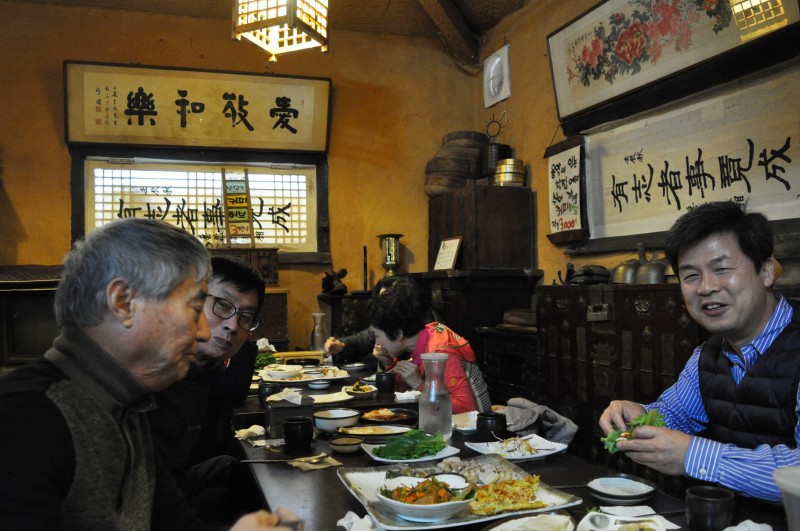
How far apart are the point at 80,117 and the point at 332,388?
386 cm

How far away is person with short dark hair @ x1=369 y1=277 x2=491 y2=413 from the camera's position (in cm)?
290

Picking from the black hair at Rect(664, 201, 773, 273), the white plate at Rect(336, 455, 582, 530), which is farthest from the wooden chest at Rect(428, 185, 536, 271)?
the white plate at Rect(336, 455, 582, 530)

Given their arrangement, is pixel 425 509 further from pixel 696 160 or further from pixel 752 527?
pixel 696 160

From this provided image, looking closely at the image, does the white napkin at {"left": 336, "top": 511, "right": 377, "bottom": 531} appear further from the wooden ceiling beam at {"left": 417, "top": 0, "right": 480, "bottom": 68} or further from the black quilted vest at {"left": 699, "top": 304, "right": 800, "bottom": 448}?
the wooden ceiling beam at {"left": 417, "top": 0, "right": 480, "bottom": 68}

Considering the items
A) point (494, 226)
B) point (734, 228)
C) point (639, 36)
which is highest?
point (639, 36)

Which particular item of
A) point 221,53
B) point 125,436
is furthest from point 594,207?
point 125,436

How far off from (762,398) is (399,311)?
5.50ft

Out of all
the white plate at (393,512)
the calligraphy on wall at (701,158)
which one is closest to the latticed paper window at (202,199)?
the calligraphy on wall at (701,158)

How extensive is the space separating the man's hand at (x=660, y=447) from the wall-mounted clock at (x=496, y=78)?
470 cm

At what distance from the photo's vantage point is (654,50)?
13.0 feet

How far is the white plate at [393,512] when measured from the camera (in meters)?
1.32

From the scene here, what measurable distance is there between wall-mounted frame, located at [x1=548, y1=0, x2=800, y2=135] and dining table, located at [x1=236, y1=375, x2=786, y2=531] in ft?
8.59

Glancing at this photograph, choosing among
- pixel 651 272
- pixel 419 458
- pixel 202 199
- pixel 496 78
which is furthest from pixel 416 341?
pixel 496 78

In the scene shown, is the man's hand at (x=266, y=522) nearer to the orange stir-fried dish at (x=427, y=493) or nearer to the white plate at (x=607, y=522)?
the orange stir-fried dish at (x=427, y=493)
